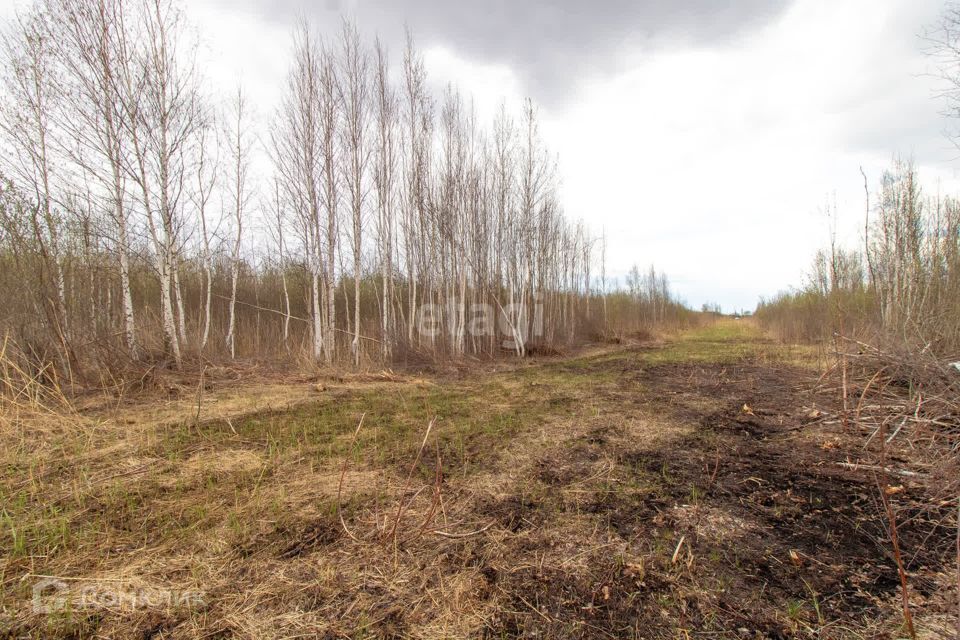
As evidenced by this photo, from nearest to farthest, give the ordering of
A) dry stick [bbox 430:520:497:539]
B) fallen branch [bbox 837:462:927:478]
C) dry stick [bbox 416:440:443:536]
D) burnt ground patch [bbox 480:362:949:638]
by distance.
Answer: burnt ground patch [bbox 480:362:949:638] < dry stick [bbox 416:440:443:536] < dry stick [bbox 430:520:497:539] < fallen branch [bbox 837:462:927:478]

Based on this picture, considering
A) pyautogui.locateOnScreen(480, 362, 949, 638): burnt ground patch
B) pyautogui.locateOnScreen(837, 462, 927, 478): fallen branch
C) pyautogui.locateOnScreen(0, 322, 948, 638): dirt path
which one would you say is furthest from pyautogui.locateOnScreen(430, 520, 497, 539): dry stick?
pyautogui.locateOnScreen(837, 462, 927, 478): fallen branch

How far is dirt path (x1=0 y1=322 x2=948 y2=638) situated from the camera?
1.57 meters

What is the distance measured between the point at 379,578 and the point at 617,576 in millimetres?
1237

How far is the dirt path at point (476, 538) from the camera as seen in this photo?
157 cm

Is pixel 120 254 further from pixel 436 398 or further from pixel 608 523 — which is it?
pixel 608 523

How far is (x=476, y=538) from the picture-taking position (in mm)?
2197

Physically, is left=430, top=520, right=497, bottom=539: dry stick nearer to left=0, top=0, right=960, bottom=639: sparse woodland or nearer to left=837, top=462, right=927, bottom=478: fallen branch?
left=0, top=0, right=960, bottom=639: sparse woodland

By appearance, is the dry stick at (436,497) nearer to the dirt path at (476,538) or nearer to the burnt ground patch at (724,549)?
the dirt path at (476,538)

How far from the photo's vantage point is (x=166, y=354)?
7.55 meters

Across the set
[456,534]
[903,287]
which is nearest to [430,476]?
[456,534]

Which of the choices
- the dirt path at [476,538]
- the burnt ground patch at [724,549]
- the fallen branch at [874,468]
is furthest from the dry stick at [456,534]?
the fallen branch at [874,468]

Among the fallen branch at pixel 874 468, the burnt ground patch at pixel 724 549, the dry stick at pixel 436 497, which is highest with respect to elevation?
the dry stick at pixel 436 497

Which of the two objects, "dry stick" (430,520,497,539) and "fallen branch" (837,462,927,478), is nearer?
"dry stick" (430,520,497,539)

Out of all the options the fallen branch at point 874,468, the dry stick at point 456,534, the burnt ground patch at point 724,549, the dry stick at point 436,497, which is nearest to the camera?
the burnt ground patch at point 724,549
